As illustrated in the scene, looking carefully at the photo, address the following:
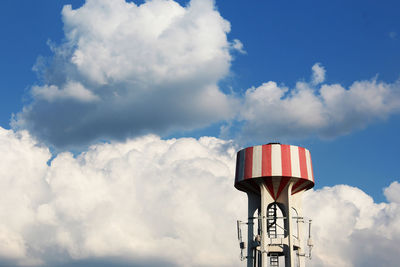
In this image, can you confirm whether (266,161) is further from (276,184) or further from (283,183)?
(283,183)

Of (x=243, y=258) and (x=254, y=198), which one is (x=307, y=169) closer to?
(x=254, y=198)

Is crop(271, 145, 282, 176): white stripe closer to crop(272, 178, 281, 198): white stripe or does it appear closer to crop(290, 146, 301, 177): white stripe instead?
crop(272, 178, 281, 198): white stripe

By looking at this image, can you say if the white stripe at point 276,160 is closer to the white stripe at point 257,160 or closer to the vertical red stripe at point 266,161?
the vertical red stripe at point 266,161

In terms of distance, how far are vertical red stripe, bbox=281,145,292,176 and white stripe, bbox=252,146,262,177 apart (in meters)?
2.66

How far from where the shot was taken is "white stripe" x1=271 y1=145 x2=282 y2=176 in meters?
58.4

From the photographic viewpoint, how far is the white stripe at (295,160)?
2313 inches

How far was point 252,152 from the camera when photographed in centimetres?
6078

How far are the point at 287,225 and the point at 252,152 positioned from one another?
367 inches

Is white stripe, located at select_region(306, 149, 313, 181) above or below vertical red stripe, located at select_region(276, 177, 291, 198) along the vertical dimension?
above

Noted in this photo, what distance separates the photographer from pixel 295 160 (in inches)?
2347

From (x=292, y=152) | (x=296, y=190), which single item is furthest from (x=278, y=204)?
(x=292, y=152)

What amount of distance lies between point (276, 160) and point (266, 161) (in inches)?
45.0

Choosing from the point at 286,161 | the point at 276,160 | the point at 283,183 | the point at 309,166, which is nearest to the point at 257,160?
the point at 276,160

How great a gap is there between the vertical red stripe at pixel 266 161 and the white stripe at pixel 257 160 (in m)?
0.36
